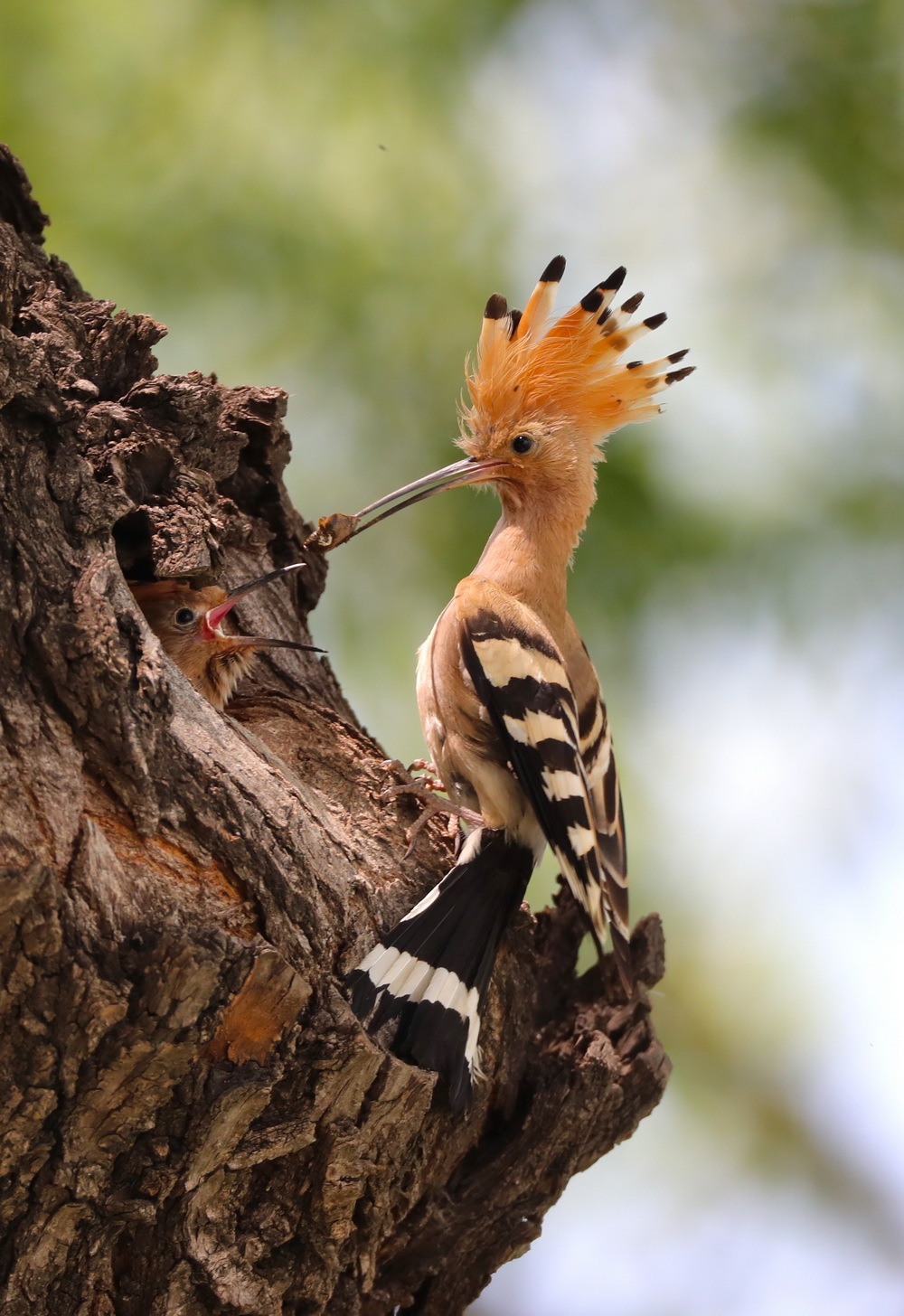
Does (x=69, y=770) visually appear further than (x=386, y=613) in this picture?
No

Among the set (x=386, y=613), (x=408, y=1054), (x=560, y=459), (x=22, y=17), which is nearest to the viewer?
(x=408, y=1054)

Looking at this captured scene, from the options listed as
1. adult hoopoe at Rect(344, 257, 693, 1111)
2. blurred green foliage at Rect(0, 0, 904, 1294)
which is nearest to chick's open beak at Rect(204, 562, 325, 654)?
adult hoopoe at Rect(344, 257, 693, 1111)

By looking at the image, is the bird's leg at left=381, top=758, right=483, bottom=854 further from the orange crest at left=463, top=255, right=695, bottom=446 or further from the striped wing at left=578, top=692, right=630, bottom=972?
the orange crest at left=463, top=255, right=695, bottom=446

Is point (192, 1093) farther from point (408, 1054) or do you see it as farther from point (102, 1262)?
point (408, 1054)

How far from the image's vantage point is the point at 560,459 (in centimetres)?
275

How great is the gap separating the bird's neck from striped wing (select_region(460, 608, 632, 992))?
6.4 inches

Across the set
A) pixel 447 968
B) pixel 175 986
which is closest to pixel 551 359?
pixel 447 968

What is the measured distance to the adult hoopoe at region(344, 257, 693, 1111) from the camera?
71.0 inches

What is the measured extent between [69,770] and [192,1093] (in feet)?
1.34

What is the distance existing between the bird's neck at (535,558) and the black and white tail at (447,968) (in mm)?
701

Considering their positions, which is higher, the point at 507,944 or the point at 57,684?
the point at 507,944

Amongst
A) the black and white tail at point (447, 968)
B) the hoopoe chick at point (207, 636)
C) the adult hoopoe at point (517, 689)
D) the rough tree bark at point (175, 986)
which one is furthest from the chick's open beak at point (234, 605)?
the black and white tail at point (447, 968)

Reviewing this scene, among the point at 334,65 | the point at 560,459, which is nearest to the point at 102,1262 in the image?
the point at 560,459

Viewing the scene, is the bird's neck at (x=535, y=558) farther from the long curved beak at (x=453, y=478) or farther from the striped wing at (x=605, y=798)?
the striped wing at (x=605, y=798)
